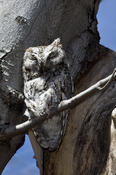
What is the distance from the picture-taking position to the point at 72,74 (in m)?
1.52

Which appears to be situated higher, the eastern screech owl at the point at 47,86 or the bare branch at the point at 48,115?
the eastern screech owl at the point at 47,86

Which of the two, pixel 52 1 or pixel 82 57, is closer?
pixel 52 1

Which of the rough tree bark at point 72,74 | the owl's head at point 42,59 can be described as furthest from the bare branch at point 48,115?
the owl's head at point 42,59

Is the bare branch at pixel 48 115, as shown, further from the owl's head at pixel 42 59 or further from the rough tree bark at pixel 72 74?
the owl's head at pixel 42 59

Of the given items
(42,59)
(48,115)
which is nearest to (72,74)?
(42,59)

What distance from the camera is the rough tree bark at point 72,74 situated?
1.27 metres

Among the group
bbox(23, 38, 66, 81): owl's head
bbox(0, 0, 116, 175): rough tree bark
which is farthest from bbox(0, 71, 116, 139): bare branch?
bbox(23, 38, 66, 81): owl's head

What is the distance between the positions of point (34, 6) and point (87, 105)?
0.39 metres

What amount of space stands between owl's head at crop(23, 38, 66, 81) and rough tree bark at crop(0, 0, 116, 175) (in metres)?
0.03

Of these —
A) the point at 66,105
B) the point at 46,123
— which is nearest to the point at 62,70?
the point at 46,123

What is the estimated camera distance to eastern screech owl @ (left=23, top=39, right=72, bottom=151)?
129 centimetres

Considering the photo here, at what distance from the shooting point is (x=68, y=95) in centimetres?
137

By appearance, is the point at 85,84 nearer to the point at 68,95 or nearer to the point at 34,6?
the point at 68,95

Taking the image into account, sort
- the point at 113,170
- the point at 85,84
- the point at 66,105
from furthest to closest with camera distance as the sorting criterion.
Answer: the point at 85,84 < the point at 113,170 < the point at 66,105
